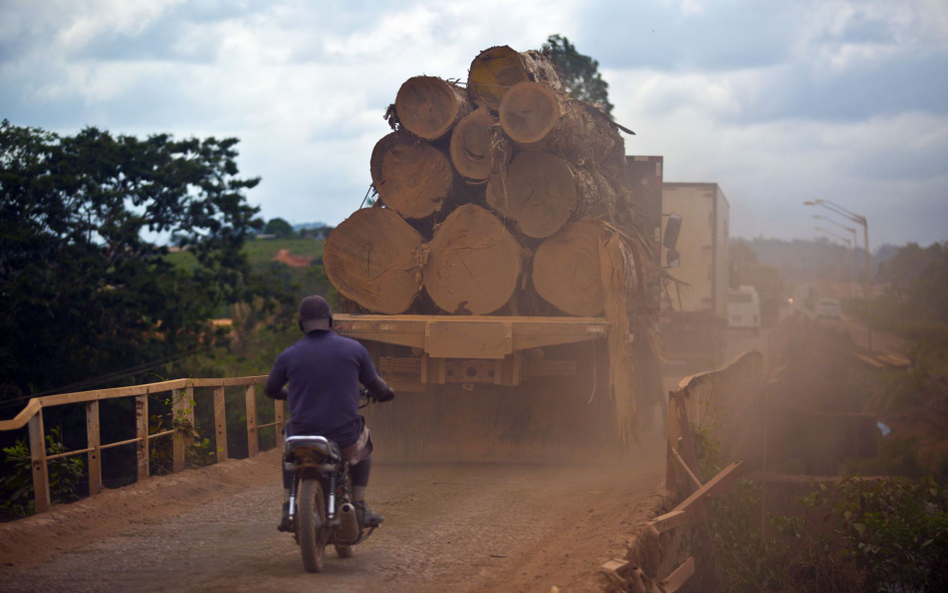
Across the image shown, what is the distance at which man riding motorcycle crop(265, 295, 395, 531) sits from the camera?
192 inches

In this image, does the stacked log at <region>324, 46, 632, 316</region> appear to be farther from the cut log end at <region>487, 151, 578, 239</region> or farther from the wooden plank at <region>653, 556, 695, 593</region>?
the wooden plank at <region>653, 556, 695, 593</region>

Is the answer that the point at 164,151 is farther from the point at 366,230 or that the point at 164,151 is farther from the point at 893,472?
the point at 893,472

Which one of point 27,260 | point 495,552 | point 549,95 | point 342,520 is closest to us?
point 342,520

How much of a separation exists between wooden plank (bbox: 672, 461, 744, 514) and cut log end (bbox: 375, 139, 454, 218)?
3.30m

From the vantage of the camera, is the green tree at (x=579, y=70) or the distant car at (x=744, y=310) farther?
the distant car at (x=744, y=310)

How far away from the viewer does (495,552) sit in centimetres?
536

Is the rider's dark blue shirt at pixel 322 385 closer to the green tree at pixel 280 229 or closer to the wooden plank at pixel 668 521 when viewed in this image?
the wooden plank at pixel 668 521

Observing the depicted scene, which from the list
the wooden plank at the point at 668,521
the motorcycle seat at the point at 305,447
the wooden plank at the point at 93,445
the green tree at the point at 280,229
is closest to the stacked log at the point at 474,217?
the wooden plank at the point at 93,445

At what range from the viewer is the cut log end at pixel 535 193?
773 cm

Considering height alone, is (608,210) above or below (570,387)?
above

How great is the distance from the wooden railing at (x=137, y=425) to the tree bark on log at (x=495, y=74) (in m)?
3.60

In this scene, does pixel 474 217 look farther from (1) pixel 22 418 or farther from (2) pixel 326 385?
(1) pixel 22 418

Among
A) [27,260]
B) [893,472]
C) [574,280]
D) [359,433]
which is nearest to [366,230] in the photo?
[574,280]

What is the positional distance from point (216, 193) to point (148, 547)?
19151mm
